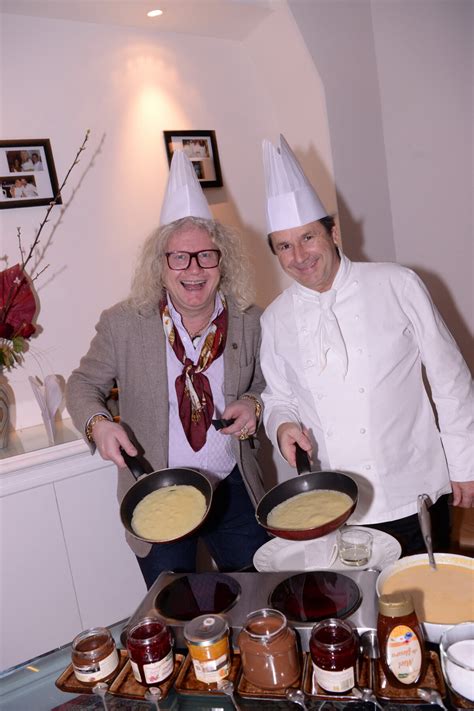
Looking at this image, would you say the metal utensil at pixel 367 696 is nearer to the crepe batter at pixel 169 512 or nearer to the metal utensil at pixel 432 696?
the metal utensil at pixel 432 696

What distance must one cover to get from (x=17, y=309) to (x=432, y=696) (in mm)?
1944

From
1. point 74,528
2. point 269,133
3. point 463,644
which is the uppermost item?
point 269,133

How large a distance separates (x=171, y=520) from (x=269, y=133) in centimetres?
226

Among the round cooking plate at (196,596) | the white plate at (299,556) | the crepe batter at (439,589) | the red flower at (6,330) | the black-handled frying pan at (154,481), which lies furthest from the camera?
the red flower at (6,330)

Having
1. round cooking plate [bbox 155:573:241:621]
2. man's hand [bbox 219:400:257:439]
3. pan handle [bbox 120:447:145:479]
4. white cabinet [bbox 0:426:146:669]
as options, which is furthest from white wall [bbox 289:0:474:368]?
round cooking plate [bbox 155:573:241:621]

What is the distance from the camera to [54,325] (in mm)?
2465

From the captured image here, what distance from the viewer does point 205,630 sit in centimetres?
99

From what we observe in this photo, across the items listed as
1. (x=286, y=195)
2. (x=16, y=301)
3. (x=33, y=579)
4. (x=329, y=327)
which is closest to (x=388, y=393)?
(x=329, y=327)

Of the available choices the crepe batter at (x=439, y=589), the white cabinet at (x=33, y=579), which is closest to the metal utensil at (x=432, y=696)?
the crepe batter at (x=439, y=589)

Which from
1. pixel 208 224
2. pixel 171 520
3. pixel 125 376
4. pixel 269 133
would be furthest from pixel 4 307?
pixel 269 133

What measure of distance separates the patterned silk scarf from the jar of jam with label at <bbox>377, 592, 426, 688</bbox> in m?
0.90

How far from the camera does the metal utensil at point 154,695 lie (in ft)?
3.17

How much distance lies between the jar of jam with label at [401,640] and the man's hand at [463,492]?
710 mm

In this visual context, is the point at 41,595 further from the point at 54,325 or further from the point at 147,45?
the point at 147,45
